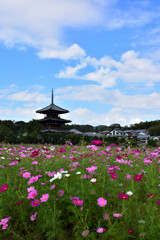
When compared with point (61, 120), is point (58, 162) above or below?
below

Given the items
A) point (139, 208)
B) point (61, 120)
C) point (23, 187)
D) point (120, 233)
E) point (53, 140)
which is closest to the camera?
point (120, 233)

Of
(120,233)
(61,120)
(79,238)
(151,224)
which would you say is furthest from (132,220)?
(61,120)

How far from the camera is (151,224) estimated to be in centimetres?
211

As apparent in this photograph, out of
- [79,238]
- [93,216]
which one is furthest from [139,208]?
[79,238]

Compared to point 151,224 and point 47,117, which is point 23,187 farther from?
point 47,117

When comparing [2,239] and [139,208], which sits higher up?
[139,208]

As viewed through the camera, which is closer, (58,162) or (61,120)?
(58,162)

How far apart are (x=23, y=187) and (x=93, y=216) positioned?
1.29m

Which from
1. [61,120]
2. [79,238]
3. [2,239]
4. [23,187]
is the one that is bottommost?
[2,239]

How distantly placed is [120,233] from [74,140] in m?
21.6

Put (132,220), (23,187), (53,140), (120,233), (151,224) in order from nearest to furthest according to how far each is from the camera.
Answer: (120,233), (151,224), (132,220), (23,187), (53,140)

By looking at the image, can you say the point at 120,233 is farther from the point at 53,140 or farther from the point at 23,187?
the point at 53,140

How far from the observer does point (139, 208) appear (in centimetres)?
258

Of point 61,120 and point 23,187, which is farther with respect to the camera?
point 61,120
